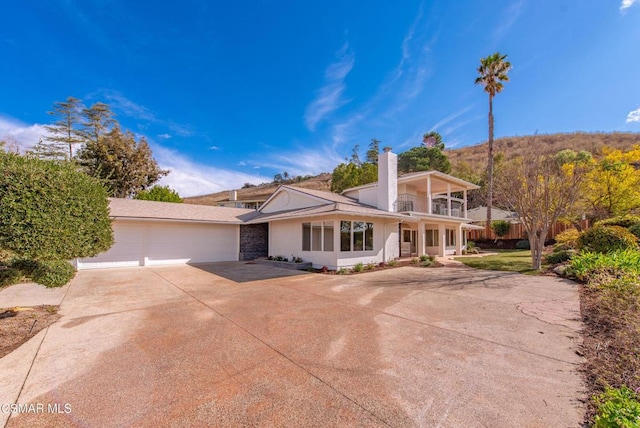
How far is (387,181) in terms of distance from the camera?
15938mm

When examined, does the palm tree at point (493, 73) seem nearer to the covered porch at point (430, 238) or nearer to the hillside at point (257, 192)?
the covered porch at point (430, 238)

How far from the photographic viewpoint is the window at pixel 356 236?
13.3 m

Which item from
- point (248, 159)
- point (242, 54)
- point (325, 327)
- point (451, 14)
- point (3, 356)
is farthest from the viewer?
point (248, 159)

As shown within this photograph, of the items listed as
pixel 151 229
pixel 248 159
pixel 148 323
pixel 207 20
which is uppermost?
pixel 207 20

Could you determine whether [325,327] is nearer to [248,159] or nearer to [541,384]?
[541,384]

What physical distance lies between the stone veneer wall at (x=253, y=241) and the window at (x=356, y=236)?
827cm

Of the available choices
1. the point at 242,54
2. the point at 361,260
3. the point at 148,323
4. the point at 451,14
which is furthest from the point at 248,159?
the point at 148,323

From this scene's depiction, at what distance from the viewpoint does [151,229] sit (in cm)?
1545

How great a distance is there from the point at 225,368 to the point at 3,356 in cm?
346

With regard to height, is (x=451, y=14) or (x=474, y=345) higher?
(x=451, y=14)

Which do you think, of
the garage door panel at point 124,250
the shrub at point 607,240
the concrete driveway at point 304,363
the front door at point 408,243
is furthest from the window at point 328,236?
the shrub at point 607,240

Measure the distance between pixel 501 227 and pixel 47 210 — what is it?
30929 millimetres

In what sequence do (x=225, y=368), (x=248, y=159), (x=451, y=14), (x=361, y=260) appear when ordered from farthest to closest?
(x=248, y=159) < (x=361, y=260) < (x=451, y=14) < (x=225, y=368)

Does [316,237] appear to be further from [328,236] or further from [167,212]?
[167,212]
